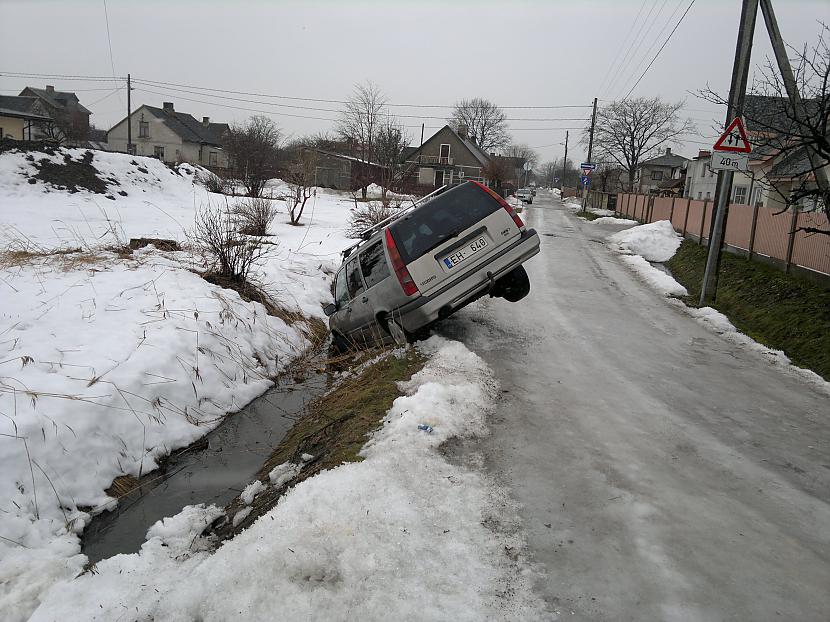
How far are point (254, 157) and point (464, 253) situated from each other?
98.0 ft

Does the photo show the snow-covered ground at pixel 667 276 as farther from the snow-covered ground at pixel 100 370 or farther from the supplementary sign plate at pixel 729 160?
the snow-covered ground at pixel 100 370

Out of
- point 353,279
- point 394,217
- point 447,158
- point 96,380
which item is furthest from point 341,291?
point 447,158

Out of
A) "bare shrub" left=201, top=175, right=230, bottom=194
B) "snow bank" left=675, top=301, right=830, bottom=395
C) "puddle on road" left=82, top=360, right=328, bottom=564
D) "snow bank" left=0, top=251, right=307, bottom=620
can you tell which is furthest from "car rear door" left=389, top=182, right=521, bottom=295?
"bare shrub" left=201, top=175, right=230, bottom=194

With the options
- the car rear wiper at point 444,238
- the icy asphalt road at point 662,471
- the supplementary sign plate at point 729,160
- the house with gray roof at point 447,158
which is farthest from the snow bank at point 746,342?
the house with gray roof at point 447,158

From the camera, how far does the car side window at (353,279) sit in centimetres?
802

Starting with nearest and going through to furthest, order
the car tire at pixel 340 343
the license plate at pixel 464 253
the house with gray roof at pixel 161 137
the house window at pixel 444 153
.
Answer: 1. the license plate at pixel 464 253
2. the car tire at pixel 340 343
3. the house with gray roof at pixel 161 137
4. the house window at pixel 444 153

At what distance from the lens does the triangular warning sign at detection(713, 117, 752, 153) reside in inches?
387

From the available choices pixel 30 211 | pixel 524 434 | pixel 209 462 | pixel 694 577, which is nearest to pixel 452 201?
pixel 524 434

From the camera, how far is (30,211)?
17.1m

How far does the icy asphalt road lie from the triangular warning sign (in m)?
3.84

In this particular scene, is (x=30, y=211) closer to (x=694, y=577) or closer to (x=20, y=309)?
(x=20, y=309)

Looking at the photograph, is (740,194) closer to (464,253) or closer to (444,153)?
(464,253)

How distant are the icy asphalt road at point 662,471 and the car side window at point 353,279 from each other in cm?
144

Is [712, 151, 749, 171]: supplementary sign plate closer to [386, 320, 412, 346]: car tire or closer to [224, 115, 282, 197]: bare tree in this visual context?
[386, 320, 412, 346]: car tire
